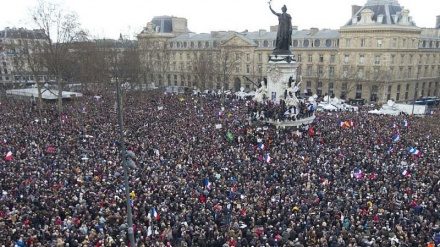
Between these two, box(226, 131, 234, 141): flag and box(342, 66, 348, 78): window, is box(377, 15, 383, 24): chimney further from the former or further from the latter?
box(226, 131, 234, 141): flag

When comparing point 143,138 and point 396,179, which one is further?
point 143,138

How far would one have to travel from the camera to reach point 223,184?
68.1 feet

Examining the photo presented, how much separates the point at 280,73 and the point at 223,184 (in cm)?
2022

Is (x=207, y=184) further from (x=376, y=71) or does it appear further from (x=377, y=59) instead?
(x=377, y=59)

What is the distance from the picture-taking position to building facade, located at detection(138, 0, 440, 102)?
62.5 m

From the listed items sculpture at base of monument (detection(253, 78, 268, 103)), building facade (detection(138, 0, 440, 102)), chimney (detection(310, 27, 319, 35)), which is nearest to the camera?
sculpture at base of monument (detection(253, 78, 268, 103))

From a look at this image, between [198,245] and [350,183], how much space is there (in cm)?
984

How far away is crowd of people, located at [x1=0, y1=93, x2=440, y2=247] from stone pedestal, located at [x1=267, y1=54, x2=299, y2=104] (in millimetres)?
5247

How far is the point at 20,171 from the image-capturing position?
2233cm

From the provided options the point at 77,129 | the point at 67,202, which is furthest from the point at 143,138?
the point at 67,202

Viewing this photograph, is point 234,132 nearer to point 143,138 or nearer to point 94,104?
point 143,138

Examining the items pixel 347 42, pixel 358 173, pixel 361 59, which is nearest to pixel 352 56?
pixel 361 59

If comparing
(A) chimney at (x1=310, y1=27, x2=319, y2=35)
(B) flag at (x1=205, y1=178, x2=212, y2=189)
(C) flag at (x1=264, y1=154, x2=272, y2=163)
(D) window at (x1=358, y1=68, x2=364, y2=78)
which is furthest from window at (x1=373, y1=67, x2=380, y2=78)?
(B) flag at (x1=205, y1=178, x2=212, y2=189)

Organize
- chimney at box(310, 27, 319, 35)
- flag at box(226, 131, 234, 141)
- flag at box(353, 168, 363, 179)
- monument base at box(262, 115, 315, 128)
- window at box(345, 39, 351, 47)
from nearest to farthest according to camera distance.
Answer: flag at box(353, 168, 363, 179), flag at box(226, 131, 234, 141), monument base at box(262, 115, 315, 128), window at box(345, 39, 351, 47), chimney at box(310, 27, 319, 35)
